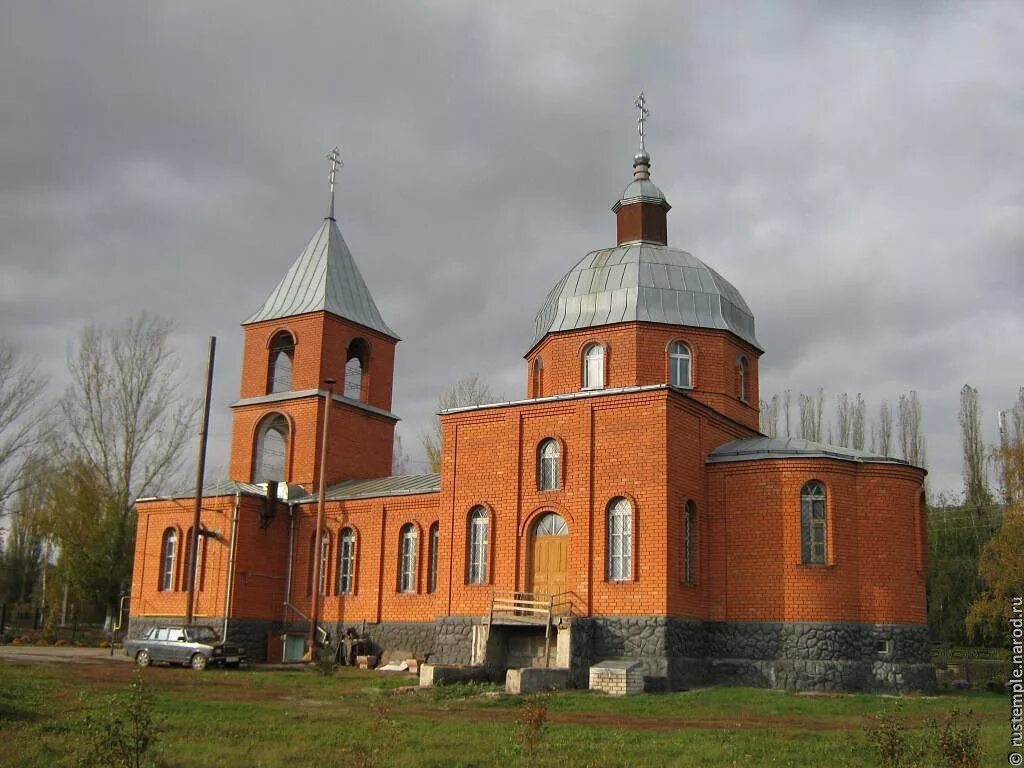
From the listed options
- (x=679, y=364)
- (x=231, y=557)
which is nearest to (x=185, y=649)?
(x=231, y=557)

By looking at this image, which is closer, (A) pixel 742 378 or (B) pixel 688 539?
(B) pixel 688 539

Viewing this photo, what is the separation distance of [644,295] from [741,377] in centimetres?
325

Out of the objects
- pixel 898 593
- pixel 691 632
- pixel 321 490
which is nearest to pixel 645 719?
pixel 691 632

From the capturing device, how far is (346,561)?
27.7 metres

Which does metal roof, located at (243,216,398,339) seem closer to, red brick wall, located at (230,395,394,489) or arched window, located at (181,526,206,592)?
red brick wall, located at (230,395,394,489)

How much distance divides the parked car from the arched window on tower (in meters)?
13.2

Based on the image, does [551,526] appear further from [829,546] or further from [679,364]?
[829,546]

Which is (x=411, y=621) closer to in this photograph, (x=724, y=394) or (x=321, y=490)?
(x=321, y=490)

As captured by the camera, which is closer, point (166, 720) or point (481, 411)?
point (166, 720)

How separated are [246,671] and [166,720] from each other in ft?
31.4

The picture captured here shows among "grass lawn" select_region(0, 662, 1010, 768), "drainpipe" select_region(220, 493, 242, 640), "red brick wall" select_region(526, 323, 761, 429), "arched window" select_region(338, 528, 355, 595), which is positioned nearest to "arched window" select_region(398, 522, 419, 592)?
"arched window" select_region(338, 528, 355, 595)

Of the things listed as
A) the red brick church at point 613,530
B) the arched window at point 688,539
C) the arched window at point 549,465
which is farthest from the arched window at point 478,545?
the arched window at point 688,539

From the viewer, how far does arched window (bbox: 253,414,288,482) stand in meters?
30.1

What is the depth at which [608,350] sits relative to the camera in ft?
81.6
